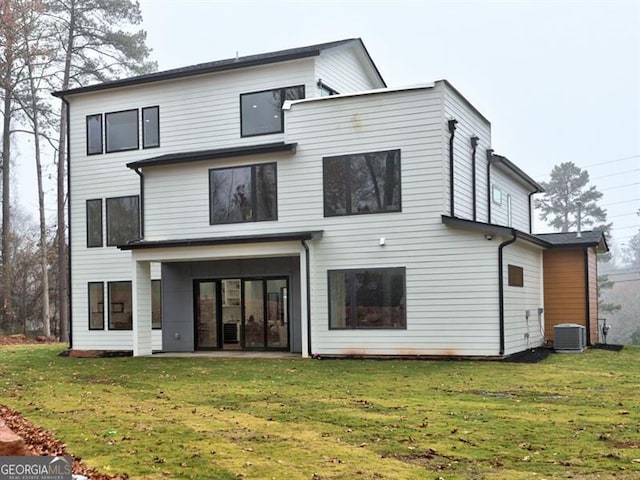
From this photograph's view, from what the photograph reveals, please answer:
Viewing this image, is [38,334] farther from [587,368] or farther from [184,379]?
[587,368]

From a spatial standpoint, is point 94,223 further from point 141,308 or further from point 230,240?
point 230,240

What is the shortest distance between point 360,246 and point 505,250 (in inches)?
121

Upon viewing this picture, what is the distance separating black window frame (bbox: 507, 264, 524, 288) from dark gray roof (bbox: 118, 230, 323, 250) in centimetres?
418

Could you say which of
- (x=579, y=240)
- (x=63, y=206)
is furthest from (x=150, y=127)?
(x=63, y=206)

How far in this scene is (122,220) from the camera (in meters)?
19.2

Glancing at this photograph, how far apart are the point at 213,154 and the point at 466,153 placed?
19.5ft

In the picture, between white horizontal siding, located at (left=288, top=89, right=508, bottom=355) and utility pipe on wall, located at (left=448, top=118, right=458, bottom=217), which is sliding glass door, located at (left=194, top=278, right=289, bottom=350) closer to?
white horizontal siding, located at (left=288, top=89, right=508, bottom=355)

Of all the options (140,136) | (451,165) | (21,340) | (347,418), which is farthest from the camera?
(21,340)

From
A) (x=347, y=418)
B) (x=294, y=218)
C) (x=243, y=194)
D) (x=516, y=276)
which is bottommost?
(x=347, y=418)

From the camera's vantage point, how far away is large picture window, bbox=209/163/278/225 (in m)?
16.5

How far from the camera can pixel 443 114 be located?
14930 millimetres

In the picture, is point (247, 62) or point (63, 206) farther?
point (63, 206)

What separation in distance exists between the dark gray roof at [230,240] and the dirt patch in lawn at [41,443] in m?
7.73

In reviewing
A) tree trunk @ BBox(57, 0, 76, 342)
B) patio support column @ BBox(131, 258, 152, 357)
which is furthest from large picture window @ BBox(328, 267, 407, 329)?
tree trunk @ BBox(57, 0, 76, 342)
